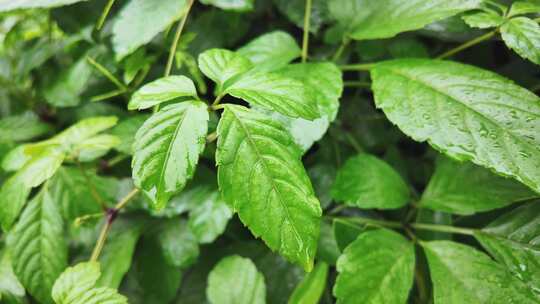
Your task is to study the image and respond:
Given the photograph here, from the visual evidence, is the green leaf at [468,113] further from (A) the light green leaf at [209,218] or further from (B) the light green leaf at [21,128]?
(B) the light green leaf at [21,128]

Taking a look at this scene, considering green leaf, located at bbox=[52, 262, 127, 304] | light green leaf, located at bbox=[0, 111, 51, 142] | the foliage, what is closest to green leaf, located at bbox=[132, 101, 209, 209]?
the foliage

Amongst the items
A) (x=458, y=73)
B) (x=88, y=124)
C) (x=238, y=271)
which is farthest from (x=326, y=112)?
(x=88, y=124)

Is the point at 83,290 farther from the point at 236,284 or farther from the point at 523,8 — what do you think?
the point at 523,8

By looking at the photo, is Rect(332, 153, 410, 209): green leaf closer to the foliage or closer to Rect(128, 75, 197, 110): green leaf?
the foliage

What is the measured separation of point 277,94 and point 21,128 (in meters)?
0.71

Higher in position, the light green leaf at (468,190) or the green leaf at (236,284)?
the light green leaf at (468,190)

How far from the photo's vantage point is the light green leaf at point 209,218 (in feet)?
2.32

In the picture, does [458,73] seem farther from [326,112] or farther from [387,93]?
[326,112]

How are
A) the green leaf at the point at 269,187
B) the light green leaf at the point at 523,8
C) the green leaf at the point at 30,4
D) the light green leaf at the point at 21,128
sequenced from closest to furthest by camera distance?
the green leaf at the point at 269,187
the light green leaf at the point at 523,8
the green leaf at the point at 30,4
the light green leaf at the point at 21,128

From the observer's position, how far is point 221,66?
561 millimetres

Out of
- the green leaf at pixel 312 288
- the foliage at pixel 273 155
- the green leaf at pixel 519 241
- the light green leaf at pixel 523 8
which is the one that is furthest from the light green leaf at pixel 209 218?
the light green leaf at pixel 523 8

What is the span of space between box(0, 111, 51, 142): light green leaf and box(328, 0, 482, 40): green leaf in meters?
0.72

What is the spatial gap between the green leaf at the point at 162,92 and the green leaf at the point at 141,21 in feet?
0.63

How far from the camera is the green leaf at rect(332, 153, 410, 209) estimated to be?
65cm
